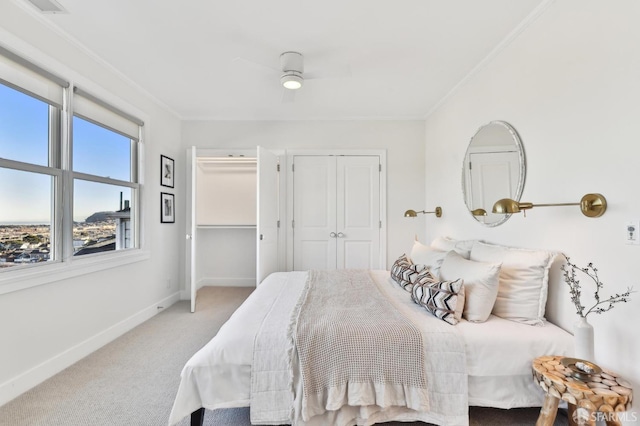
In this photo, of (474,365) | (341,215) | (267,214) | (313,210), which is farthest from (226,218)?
(474,365)

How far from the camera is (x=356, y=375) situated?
58.6 inches

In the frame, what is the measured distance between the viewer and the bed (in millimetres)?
1487

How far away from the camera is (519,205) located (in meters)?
1.67

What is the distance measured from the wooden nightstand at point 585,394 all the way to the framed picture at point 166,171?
→ 4.07 m

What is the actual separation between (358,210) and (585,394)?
3058mm

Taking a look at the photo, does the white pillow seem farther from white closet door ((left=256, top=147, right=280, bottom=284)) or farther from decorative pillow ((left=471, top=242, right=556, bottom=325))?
white closet door ((left=256, top=147, right=280, bottom=284))

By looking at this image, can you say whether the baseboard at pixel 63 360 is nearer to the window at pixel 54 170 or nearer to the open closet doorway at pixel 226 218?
the window at pixel 54 170

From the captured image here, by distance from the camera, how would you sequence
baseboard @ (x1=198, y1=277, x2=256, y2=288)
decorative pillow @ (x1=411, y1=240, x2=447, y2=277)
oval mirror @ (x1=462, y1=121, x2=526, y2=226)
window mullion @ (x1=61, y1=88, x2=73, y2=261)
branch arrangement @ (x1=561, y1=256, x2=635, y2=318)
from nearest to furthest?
branch arrangement @ (x1=561, y1=256, x2=635, y2=318), oval mirror @ (x1=462, y1=121, x2=526, y2=226), window mullion @ (x1=61, y1=88, x2=73, y2=261), decorative pillow @ (x1=411, y1=240, x2=447, y2=277), baseboard @ (x1=198, y1=277, x2=256, y2=288)

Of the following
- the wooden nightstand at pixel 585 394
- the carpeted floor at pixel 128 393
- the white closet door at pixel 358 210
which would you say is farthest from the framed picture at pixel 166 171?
the wooden nightstand at pixel 585 394

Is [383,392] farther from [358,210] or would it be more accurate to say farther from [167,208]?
[167,208]

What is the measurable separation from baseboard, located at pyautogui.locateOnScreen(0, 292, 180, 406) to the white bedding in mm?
1359

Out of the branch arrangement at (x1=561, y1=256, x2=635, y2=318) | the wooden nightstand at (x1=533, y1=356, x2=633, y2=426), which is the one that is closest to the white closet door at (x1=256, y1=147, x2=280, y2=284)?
the wooden nightstand at (x1=533, y1=356, x2=633, y2=426)

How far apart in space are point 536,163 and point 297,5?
1962 mm

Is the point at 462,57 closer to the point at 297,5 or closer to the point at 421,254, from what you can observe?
the point at 297,5
